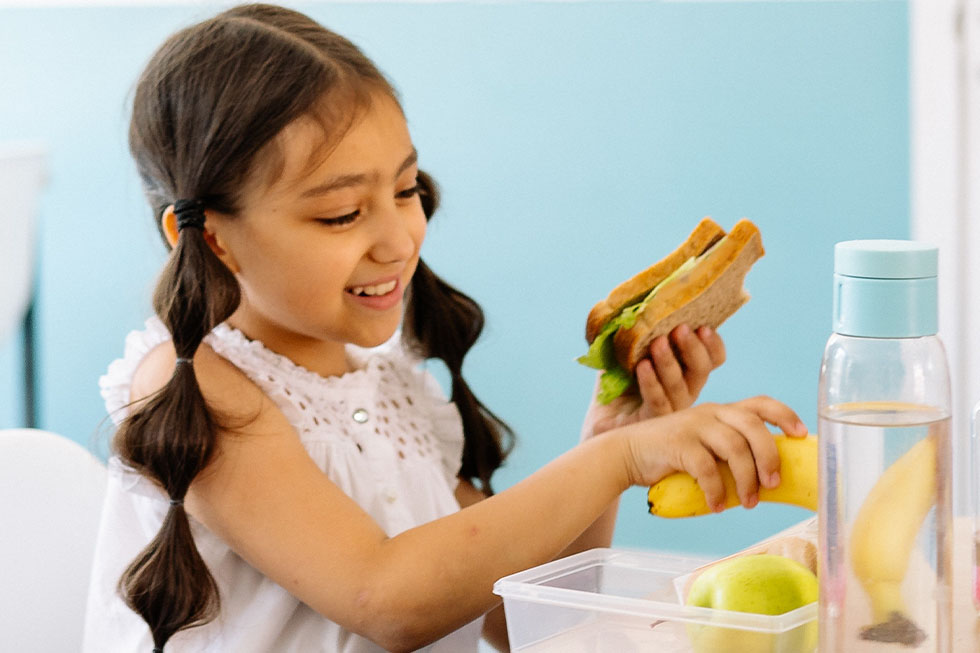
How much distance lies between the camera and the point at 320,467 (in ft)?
3.58

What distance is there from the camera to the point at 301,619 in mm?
1070

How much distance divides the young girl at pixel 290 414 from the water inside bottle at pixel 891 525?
252 mm

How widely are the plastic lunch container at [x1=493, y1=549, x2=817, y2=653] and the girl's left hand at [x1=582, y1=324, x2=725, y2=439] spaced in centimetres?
30

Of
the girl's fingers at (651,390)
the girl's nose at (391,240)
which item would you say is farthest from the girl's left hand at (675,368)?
the girl's nose at (391,240)

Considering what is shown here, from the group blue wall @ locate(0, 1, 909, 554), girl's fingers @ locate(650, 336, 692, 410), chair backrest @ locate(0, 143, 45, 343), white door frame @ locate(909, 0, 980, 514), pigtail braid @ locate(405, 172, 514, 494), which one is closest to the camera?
girl's fingers @ locate(650, 336, 692, 410)

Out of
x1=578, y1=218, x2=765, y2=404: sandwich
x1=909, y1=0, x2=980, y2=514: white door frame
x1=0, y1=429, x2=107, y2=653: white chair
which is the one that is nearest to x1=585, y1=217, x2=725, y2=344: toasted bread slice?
x1=578, y1=218, x2=765, y2=404: sandwich

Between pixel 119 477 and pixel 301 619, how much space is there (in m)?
0.20

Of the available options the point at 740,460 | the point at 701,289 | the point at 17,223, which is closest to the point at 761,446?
the point at 740,460

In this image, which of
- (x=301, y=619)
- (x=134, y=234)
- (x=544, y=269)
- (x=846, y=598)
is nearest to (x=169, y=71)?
(x=301, y=619)

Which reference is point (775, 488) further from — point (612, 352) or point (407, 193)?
point (407, 193)

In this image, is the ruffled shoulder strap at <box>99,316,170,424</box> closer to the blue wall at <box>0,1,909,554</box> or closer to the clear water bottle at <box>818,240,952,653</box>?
the clear water bottle at <box>818,240,952,653</box>

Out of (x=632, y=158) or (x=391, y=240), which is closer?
(x=391, y=240)

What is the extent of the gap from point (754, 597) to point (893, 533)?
0.09 metres

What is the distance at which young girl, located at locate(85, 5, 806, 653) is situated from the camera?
36.6 inches
